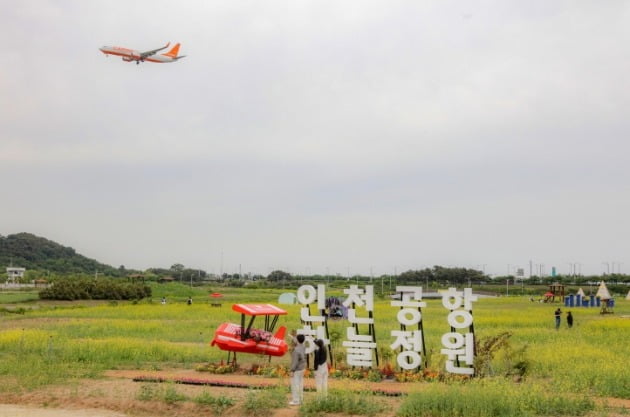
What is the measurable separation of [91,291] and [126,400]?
2147 inches

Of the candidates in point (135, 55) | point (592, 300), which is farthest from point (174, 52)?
point (592, 300)

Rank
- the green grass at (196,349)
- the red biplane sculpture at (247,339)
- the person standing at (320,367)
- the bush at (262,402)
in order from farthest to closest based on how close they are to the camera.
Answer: the red biplane sculpture at (247,339) < the green grass at (196,349) < the person standing at (320,367) < the bush at (262,402)

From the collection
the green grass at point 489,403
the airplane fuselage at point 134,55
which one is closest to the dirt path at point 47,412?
the green grass at point 489,403

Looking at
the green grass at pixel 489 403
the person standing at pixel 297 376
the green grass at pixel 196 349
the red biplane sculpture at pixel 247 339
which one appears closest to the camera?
the green grass at pixel 489 403

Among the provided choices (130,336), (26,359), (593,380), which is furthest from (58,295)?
(593,380)

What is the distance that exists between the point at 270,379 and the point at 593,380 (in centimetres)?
855

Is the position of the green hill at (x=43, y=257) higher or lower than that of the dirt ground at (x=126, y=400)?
higher

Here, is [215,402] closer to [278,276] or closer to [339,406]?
[339,406]

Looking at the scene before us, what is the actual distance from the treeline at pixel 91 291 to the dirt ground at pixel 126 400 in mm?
49141

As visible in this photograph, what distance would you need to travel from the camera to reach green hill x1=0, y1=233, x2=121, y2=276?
493ft

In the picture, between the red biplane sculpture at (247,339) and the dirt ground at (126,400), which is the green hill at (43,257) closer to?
the red biplane sculpture at (247,339)

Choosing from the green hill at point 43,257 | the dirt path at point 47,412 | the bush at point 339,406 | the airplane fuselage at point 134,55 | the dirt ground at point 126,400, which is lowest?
the dirt path at point 47,412

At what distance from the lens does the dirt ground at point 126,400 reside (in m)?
14.6

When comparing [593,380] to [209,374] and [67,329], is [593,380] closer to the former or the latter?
[209,374]
